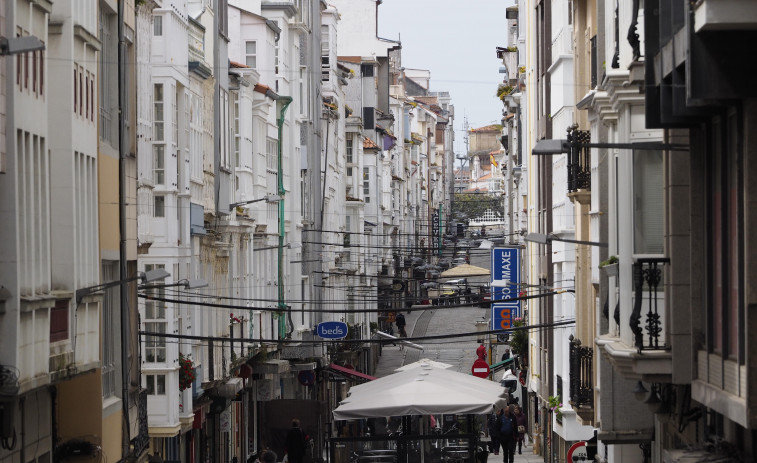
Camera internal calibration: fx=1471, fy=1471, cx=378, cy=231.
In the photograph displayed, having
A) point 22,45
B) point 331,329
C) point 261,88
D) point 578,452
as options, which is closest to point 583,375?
point 578,452

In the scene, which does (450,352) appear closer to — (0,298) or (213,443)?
(213,443)

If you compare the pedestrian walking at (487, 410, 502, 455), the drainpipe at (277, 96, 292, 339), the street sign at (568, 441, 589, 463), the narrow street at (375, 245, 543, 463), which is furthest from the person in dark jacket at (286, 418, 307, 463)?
the narrow street at (375, 245, 543, 463)

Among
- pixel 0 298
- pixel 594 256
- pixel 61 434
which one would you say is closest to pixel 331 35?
pixel 594 256

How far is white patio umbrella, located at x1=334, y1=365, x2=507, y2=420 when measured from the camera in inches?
925

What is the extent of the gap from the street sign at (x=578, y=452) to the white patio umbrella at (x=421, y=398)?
1517mm

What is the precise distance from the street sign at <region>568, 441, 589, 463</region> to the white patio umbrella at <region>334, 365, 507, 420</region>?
1517 millimetres

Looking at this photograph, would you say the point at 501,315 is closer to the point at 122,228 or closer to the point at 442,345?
the point at 122,228

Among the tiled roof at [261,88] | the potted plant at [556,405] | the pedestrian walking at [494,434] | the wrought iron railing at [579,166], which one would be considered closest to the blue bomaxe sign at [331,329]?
the pedestrian walking at [494,434]

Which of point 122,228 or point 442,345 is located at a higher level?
point 122,228

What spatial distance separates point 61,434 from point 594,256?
9223 millimetres

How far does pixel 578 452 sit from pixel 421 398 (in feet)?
16.1

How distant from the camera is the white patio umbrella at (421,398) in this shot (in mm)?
23484

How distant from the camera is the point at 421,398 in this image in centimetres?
2406

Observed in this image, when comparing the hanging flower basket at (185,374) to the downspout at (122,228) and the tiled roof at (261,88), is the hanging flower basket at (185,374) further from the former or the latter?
the tiled roof at (261,88)
